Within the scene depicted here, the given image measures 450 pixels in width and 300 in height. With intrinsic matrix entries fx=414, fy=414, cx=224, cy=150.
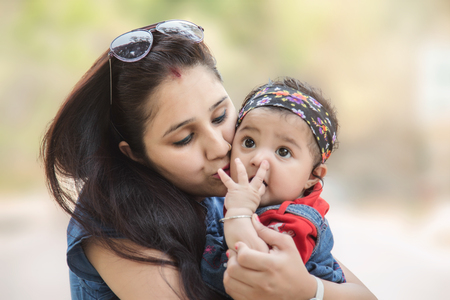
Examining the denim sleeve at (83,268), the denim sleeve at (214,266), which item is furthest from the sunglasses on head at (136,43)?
the denim sleeve at (214,266)

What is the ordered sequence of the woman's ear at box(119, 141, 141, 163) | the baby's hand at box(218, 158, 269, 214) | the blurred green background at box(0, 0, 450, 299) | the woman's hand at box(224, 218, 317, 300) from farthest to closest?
the blurred green background at box(0, 0, 450, 299)
the woman's ear at box(119, 141, 141, 163)
the baby's hand at box(218, 158, 269, 214)
the woman's hand at box(224, 218, 317, 300)

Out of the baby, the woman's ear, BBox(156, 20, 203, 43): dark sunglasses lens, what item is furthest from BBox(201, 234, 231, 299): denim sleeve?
BBox(156, 20, 203, 43): dark sunglasses lens

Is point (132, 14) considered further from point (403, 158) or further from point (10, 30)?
point (403, 158)

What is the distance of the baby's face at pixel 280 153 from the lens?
1.47m

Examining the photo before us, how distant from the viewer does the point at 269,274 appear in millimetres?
1181

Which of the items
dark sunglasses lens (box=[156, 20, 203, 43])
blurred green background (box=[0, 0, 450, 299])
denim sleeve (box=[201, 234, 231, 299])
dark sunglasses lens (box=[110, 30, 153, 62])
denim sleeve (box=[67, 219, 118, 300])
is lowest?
denim sleeve (box=[67, 219, 118, 300])

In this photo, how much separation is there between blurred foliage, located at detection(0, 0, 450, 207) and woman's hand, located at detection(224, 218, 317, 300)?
3.14 meters

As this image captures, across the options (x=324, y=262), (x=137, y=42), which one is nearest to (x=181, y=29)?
(x=137, y=42)

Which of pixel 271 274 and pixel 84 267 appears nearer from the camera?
pixel 271 274

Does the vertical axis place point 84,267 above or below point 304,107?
below

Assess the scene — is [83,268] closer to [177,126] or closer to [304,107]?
[177,126]

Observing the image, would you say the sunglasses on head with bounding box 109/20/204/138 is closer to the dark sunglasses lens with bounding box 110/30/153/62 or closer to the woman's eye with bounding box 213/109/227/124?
the dark sunglasses lens with bounding box 110/30/153/62

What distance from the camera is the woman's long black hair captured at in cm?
140

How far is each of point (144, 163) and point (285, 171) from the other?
595mm
